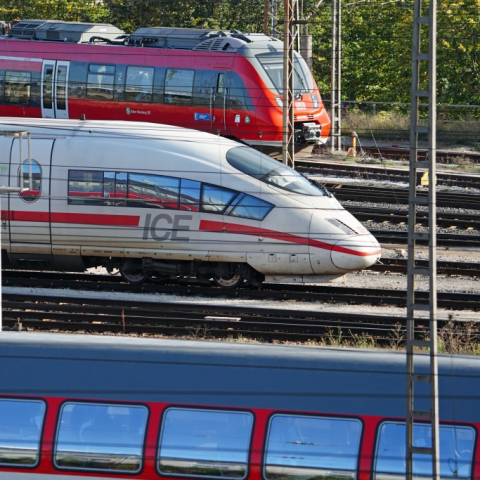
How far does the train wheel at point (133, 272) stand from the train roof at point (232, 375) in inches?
294

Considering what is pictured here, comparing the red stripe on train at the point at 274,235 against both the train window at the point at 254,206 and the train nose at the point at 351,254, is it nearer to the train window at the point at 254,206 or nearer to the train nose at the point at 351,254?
the train nose at the point at 351,254

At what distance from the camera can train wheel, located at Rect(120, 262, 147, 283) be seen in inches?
540

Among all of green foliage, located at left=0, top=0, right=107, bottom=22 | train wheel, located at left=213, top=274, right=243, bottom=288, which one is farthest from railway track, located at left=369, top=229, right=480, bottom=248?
green foliage, located at left=0, top=0, right=107, bottom=22

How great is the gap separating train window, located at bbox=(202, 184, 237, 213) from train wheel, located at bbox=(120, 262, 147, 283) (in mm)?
1852

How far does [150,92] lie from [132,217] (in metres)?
8.19

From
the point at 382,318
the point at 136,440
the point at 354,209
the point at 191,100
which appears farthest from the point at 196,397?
the point at 191,100

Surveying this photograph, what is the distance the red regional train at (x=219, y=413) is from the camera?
5.46m

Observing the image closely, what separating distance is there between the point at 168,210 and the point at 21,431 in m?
7.33

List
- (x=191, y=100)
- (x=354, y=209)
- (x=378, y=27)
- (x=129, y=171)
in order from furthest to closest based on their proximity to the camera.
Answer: (x=378, y=27), (x=191, y=100), (x=354, y=209), (x=129, y=171)

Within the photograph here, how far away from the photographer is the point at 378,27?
114 ft

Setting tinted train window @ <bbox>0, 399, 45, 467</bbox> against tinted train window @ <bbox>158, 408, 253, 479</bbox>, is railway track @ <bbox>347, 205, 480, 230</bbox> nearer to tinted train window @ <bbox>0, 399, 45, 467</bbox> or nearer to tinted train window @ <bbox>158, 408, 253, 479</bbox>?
tinted train window @ <bbox>158, 408, 253, 479</bbox>

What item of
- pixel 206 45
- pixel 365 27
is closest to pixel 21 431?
pixel 206 45

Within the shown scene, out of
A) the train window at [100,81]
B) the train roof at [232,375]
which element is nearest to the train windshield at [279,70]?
the train window at [100,81]

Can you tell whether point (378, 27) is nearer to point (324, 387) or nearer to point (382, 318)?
point (382, 318)
